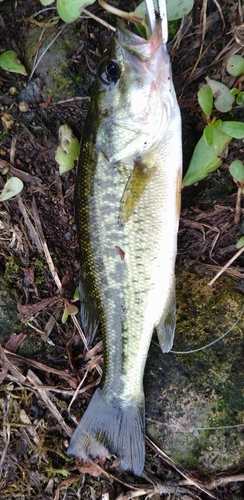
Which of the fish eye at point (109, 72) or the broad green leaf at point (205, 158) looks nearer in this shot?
the fish eye at point (109, 72)

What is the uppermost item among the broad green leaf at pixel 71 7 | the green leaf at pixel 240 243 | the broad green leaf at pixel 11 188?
the broad green leaf at pixel 71 7

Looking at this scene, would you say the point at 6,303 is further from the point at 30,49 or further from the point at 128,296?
the point at 30,49

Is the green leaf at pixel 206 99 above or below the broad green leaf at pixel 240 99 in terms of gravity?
above

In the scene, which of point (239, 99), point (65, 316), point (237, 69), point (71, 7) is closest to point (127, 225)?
point (65, 316)

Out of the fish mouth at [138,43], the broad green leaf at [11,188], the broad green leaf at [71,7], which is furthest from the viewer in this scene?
the broad green leaf at [11,188]

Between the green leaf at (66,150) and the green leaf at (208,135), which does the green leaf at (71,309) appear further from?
the green leaf at (208,135)

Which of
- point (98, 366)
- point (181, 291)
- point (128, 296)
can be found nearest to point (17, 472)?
point (98, 366)

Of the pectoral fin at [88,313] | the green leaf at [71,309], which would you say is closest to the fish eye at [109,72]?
the pectoral fin at [88,313]

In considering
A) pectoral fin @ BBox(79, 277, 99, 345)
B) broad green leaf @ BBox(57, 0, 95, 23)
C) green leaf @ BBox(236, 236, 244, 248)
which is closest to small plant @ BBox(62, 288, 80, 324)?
pectoral fin @ BBox(79, 277, 99, 345)
